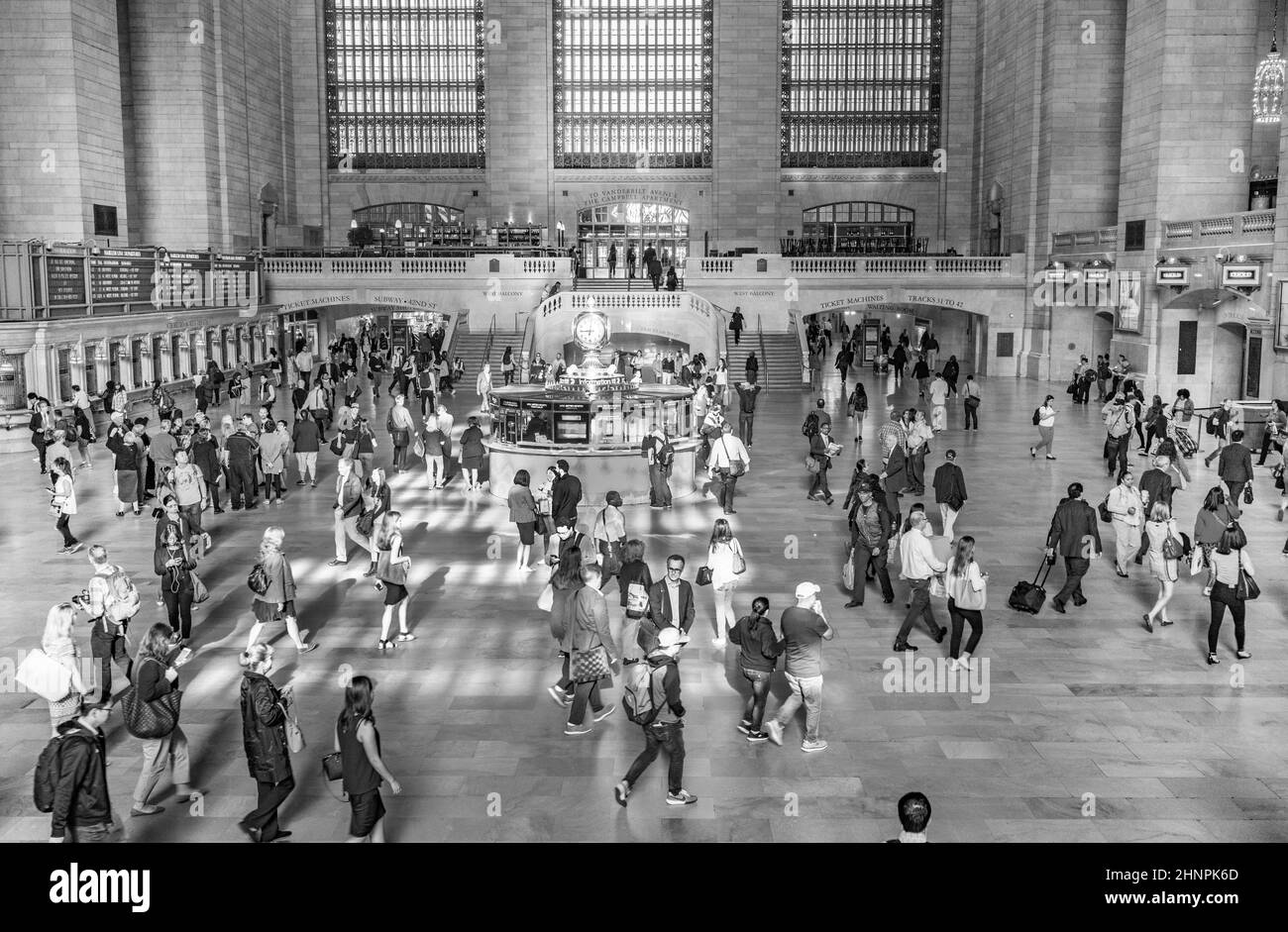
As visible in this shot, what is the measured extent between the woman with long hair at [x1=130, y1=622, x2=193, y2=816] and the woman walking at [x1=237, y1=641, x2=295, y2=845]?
922 millimetres

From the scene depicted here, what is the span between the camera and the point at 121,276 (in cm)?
3309

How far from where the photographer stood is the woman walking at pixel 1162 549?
540 inches

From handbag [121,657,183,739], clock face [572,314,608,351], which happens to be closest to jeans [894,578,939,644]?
handbag [121,657,183,739]

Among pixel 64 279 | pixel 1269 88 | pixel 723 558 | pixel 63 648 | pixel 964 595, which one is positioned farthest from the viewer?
pixel 1269 88

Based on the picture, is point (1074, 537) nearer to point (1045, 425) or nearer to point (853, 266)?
point (1045, 425)

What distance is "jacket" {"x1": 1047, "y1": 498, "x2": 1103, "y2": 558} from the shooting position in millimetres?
14375

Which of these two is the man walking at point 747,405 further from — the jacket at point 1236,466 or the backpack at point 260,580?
the backpack at point 260,580

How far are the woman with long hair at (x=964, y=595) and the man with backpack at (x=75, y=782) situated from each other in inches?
311

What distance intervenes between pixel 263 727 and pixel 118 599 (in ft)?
11.6

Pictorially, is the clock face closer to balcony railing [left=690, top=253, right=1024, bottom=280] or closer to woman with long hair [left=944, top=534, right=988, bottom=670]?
woman with long hair [left=944, top=534, right=988, bottom=670]

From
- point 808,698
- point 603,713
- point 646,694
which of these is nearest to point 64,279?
point 603,713

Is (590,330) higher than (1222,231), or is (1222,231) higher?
(1222,231)

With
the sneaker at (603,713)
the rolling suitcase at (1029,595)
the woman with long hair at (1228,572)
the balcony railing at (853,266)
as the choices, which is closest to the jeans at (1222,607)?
the woman with long hair at (1228,572)
